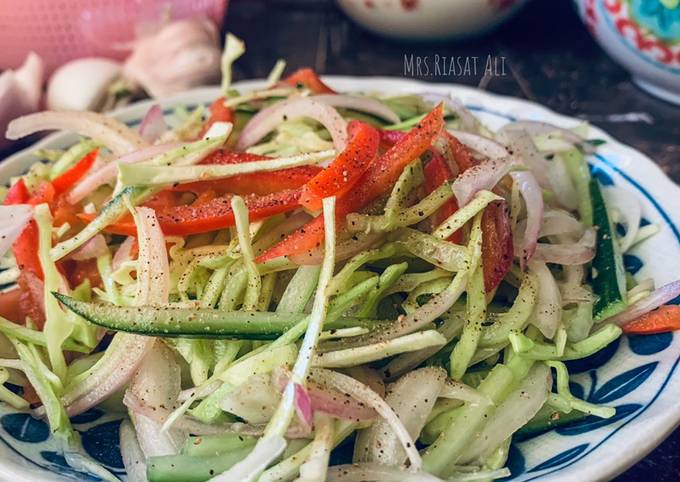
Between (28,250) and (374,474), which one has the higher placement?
(28,250)

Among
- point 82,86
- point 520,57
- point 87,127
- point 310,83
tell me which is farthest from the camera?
point 520,57

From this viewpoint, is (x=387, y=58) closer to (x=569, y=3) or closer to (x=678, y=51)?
(x=569, y=3)

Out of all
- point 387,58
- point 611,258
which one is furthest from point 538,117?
point 387,58

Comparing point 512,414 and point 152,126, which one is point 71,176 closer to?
point 152,126

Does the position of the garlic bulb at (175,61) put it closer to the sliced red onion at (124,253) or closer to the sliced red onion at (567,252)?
the sliced red onion at (124,253)

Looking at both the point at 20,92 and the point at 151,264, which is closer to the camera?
the point at 151,264

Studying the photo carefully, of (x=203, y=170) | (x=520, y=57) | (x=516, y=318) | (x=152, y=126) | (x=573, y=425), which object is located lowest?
(x=520, y=57)

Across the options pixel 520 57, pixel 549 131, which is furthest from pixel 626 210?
pixel 520 57
